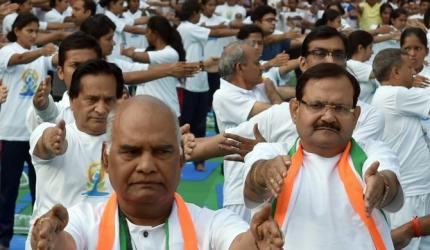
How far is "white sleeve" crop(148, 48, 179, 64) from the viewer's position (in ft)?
28.2

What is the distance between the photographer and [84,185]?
411 cm

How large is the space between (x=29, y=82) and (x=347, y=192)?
491 centimetres

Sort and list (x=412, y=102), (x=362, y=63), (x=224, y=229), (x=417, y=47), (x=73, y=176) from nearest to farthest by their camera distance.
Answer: (x=224, y=229) → (x=73, y=176) → (x=412, y=102) → (x=417, y=47) → (x=362, y=63)

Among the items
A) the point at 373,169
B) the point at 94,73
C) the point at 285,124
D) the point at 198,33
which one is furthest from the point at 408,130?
the point at 198,33

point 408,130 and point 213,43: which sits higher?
point 408,130

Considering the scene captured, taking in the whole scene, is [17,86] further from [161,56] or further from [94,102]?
[94,102]

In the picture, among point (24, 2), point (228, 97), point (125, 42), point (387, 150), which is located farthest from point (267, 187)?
point (125, 42)

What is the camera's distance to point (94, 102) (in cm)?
420

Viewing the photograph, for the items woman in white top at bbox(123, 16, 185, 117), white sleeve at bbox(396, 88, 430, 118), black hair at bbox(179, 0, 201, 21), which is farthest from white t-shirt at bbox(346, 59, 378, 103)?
black hair at bbox(179, 0, 201, 21)

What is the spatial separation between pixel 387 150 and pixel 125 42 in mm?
9673

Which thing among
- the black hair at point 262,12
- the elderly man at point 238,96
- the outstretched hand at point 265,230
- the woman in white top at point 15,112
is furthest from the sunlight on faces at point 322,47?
the black hair at point 262,12

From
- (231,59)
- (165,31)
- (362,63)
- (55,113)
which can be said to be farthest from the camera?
(165,31)

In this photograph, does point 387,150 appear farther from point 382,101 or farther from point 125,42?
point 125,42

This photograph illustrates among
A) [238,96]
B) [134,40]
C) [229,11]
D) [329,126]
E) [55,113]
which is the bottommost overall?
[229,11]
